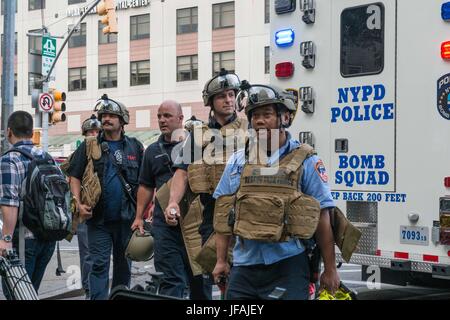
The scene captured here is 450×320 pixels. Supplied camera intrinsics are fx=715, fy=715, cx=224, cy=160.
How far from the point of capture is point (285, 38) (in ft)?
23.6

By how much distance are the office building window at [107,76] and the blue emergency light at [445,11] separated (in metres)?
36.9

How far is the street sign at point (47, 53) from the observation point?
62.4 feet

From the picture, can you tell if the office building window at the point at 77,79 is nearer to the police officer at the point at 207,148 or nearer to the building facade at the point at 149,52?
the building facade at the point at 149,52

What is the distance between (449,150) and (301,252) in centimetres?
242

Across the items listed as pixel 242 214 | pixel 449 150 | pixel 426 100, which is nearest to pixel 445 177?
pixel 449 150

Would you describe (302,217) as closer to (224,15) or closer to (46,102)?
(46,102)

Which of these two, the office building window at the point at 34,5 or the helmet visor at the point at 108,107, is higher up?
the office building window at the point at 34,5

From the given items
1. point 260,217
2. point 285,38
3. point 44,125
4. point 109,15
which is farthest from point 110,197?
point 44,125

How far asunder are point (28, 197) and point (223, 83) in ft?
5.75

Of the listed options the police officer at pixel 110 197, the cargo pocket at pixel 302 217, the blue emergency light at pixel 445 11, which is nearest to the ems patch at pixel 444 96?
the blue emergency light at pixel 445 11

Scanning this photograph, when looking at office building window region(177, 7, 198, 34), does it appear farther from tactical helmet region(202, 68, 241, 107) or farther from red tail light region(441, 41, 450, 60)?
tactical helmet region(202, 68, 241, 107)

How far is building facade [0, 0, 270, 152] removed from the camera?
37156 mm

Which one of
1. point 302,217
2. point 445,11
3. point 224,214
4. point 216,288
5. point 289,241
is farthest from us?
point 216,288

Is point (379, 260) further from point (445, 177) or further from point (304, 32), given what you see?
point (304, 32)
